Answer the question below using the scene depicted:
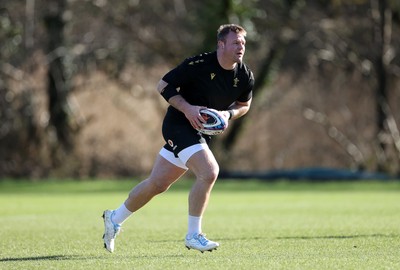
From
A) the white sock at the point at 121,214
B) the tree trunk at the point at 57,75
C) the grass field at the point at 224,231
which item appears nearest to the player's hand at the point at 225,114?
the grass field at the point at 224,231

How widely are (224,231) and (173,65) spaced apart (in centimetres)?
2020

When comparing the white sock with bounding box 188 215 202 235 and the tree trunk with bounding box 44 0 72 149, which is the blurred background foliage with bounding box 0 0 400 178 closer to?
the tree trunk with bounding box 44 0 72 149

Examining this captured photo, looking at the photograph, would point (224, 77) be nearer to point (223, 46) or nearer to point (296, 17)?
point (223, 46)

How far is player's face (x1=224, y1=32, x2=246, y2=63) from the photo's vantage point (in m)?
9.33

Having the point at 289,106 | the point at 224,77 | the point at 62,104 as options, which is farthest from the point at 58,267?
the point at 289,106

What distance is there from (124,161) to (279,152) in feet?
16.2

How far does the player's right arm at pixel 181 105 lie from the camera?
9180 mm

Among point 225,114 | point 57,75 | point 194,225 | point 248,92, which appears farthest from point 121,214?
point 57,75

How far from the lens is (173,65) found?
32031 mm

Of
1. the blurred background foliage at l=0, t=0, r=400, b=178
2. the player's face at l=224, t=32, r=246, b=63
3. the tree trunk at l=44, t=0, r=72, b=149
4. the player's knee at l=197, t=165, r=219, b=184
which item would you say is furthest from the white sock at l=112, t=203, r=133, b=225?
the tree trunk at l=44, t=0, r=72, b=149

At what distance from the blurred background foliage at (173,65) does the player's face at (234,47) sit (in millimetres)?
19444

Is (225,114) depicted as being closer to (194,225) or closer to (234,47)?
(234,47)

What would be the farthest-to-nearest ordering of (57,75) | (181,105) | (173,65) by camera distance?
(173,65) < (57,75) < (181,105)

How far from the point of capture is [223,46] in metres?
9.41
